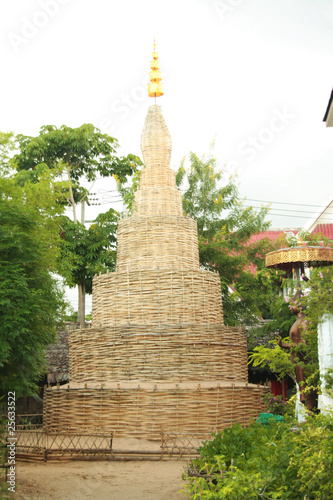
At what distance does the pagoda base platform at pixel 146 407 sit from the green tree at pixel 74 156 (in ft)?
36.4

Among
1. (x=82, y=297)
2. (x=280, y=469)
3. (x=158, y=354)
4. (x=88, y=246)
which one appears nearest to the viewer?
(x=280, y=469)

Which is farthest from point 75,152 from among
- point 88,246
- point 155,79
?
point 155,79

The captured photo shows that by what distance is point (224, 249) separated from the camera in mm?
18969

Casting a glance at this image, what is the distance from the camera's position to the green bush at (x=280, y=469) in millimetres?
4602

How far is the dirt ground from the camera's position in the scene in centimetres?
740

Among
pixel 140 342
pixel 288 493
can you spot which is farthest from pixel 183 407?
pixel 288 493

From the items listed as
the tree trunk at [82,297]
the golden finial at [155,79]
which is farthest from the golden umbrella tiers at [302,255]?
the tree trunk at [82,297]

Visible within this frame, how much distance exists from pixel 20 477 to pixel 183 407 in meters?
3.40

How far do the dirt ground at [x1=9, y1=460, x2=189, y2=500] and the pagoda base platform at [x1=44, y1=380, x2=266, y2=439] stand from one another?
101 cm

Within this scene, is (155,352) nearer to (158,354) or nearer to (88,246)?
(158,354)

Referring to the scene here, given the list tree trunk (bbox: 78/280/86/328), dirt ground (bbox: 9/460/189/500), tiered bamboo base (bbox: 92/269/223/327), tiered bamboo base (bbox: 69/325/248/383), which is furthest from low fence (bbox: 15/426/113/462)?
tree trunk (bbox: 78/280/86/328)

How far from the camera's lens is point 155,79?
14789 millimetres

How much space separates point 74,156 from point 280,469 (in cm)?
1850

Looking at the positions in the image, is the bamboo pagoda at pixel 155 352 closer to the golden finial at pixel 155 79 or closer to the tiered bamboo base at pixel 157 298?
the tiered bamboo base at pixel 157 298
